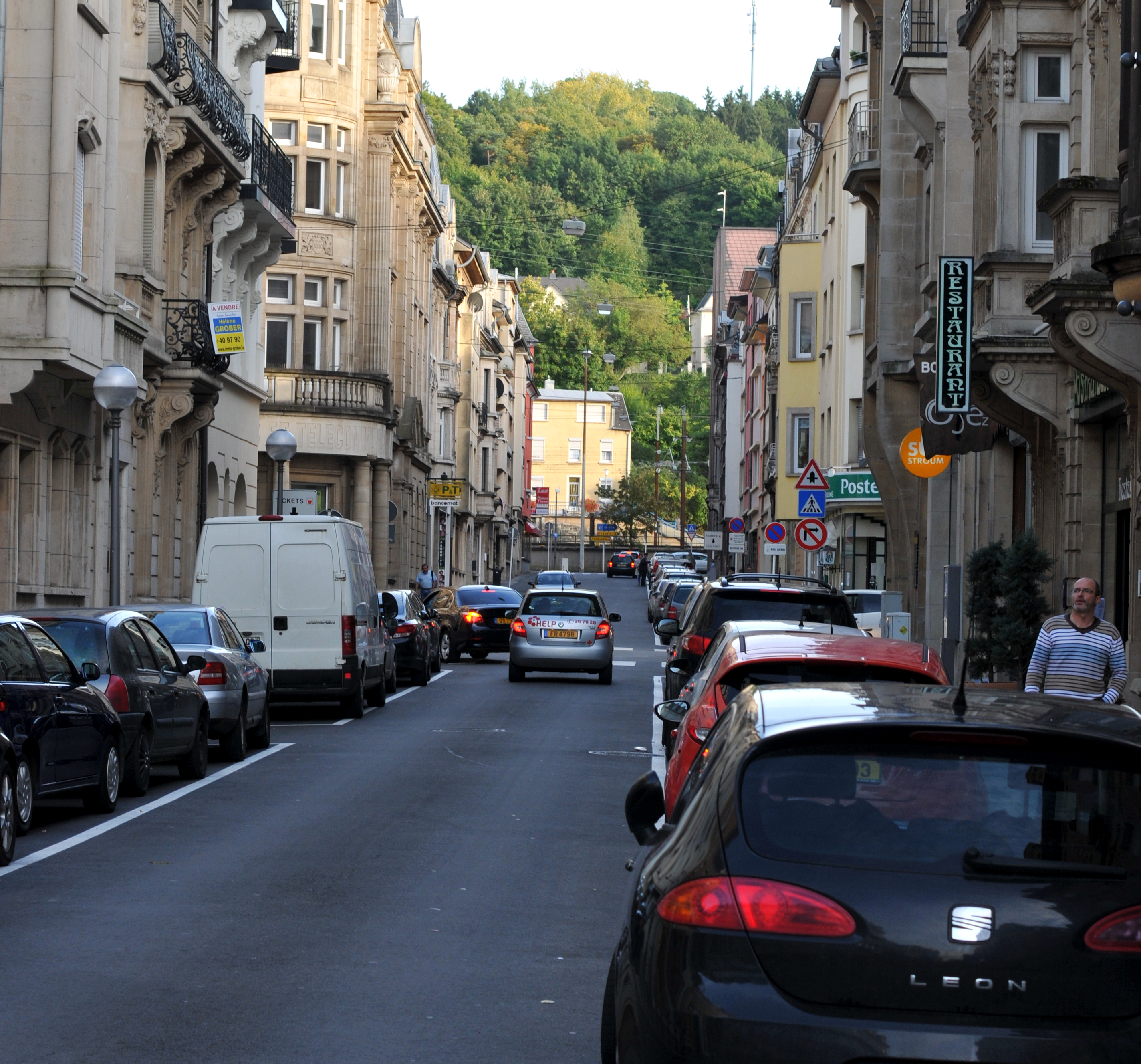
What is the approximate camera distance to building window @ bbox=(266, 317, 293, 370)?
52750 mm

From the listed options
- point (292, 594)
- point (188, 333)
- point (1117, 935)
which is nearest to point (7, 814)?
point (1117, 935)

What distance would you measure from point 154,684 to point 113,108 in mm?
14416

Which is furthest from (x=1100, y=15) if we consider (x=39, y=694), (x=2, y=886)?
(x=2, y=886)

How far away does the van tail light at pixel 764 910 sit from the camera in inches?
174

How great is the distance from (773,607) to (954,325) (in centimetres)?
723

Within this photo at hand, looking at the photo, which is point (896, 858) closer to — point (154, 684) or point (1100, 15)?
point (154, 684)

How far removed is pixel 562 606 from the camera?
32.6 m

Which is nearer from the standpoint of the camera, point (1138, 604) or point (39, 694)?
point (39, 694)

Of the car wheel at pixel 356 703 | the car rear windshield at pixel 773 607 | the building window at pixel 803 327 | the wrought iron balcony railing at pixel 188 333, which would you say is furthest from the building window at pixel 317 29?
the car rear windshield at pixel 773 607

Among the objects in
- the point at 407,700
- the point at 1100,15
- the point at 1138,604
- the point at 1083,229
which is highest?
the point at 1100,15

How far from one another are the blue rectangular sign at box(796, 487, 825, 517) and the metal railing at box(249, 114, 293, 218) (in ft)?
47.2

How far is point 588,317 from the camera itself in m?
143

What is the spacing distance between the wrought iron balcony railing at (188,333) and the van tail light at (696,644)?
59.3 feet

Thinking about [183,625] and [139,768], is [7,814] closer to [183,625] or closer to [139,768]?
[139,768]
